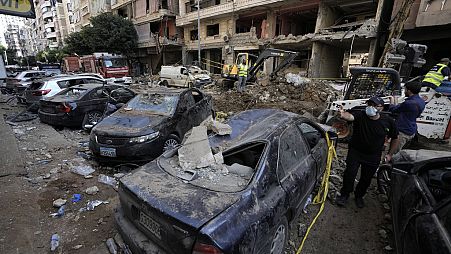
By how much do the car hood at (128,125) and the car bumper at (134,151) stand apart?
21 centimetres

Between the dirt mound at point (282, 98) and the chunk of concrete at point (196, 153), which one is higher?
the chunk of concrete at point (196, 153)

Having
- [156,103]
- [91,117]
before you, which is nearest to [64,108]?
[91,117]

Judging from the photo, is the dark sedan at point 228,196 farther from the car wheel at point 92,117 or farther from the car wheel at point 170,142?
the car wheel at point 92,117

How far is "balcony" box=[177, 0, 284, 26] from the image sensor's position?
19.0 meters

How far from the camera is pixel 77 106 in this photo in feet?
22.5

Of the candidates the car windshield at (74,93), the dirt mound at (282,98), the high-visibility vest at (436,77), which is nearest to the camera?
the high-visibility vest at (436,77)

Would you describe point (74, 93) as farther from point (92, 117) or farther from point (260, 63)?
point (260, 63)

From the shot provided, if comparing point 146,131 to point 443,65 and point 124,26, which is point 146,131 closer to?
point 443,65

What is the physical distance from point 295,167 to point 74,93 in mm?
7499

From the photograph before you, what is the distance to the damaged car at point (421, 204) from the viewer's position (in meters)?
1.78

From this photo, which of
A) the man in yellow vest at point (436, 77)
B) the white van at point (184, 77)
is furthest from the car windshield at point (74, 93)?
the white van at point (184, 77)

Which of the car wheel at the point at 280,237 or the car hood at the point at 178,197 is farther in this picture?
the car wheel at the point at 280,237

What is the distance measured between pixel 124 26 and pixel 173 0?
748cm

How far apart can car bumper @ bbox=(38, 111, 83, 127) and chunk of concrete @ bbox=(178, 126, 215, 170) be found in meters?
5.77
